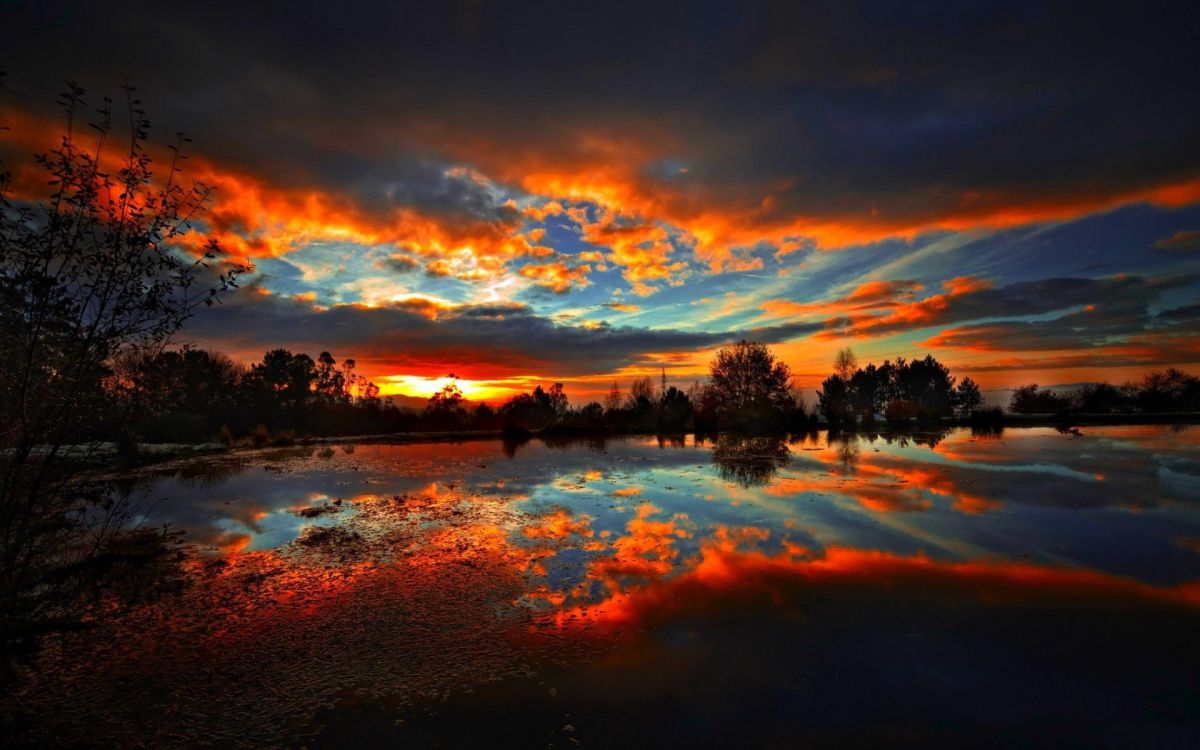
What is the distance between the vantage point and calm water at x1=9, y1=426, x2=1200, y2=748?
481 cm

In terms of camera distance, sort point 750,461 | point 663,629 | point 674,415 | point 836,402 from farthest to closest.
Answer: point 836,402 < point 674,415 < point 750,461 < point 663,629

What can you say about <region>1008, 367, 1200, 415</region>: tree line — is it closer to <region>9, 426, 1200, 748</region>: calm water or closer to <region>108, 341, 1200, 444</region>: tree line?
<region>108, 341, 1200, 444</region>: tree line

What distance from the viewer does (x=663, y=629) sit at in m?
6.75

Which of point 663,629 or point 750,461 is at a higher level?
point 750,461

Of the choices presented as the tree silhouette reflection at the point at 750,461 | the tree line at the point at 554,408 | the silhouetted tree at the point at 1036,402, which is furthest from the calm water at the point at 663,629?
the silhouetted tree at the point at 1036,402

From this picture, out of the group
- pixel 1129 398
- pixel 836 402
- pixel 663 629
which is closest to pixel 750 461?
pixel 663 629

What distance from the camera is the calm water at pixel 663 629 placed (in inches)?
189

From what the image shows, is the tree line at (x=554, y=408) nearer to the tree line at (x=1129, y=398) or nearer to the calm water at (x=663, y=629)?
the tree line at (x=1129, y=398)

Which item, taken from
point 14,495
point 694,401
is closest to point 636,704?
point 14,495

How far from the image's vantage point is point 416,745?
4.51m

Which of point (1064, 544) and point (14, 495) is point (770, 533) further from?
point (14, 495)

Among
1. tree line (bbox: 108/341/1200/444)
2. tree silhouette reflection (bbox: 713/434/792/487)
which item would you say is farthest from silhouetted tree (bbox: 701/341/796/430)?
tree silhouette reflection (bbox: 713/434/792/487)

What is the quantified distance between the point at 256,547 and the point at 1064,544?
1682cm

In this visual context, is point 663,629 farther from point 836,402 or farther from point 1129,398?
point 1129,398
